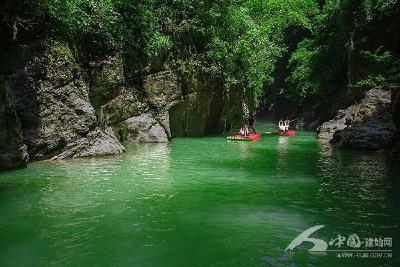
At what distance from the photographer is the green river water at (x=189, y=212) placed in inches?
232

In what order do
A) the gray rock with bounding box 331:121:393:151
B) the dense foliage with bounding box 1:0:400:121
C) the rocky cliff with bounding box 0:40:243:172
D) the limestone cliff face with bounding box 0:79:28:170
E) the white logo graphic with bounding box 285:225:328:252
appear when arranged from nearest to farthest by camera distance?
the white logo graphic with bounding box 285:225:328:252
the limestone cliff face with bounding box 0:79:28:170
the rocky cliff with bounding box 0:40:243:172
the dense foliage with bounding box 1:0:400:121
the gray rock with bounding box 331:121:393:151

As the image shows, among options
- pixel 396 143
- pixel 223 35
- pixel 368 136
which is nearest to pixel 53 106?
pixel 396 143

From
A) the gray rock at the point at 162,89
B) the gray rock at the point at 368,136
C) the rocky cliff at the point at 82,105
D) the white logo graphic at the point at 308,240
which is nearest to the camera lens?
the white logo graphic at the point at 308,240

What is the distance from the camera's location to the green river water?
19.4 feet

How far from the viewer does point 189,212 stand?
8156 millimetres

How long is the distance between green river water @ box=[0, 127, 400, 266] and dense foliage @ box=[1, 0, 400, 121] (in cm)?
650

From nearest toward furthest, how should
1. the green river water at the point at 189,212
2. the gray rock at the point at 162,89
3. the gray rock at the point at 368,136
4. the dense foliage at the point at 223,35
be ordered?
the green river water at the point at 189,212 < the dense foliage at the point at 223,35 < the gray rock at the point at 368,136 < the gray rock at the point at 162,89

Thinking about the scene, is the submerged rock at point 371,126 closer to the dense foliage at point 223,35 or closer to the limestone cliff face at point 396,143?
the dense foliage at point 223,35

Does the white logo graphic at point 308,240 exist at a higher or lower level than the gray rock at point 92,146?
lower

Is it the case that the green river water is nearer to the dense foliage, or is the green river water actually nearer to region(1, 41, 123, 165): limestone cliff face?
region(1, 41, 123, 165): limestone cliff face

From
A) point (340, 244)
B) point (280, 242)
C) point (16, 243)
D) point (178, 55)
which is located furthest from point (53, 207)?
point (178, 55)

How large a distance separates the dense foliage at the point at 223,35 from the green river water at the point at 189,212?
6505 millimetres

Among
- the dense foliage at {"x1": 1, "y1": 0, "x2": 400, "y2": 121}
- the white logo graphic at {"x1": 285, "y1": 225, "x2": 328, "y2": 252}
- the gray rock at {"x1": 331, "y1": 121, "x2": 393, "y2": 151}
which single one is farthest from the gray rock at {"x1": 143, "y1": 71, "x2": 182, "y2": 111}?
the white logo graphic at {"x1": 285, "y1": 225, "x2": 328, "y2": 252}

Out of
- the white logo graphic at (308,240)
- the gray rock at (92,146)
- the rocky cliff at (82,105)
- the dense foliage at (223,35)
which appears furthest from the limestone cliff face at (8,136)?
the white logo graphic at (308,240)
